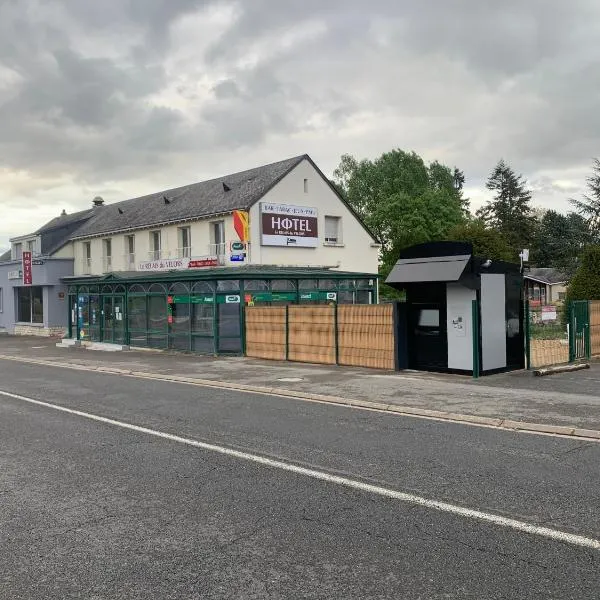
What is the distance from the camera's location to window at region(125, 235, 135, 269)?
3844cm

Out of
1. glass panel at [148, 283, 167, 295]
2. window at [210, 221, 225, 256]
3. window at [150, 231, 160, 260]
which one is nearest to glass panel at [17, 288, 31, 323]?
window at [150, 231, 160, 260]

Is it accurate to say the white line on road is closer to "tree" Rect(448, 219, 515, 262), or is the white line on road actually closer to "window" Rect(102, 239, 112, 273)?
"window" Rect(102, 239, 112, 273)

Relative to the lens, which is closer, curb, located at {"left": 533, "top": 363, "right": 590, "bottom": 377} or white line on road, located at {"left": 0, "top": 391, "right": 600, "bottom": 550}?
white line on road, located at {"left": 0, "top": 391, "right": 600, "bottom": 550}

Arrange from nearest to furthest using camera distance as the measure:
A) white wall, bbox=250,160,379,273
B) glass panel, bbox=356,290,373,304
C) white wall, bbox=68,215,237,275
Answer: glass panel, bbox=356,290,373,304
white wall, bbox=250,160,379,273
white wall, bbox=68,215,237,275

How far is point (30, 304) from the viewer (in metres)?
43.2

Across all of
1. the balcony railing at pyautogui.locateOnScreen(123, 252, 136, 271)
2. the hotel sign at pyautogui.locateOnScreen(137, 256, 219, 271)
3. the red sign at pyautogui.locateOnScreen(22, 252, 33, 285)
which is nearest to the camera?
the hotel sign at pyautogui.locateOnScreen(137, 256, 219, 271)

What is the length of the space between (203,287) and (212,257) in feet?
31.6

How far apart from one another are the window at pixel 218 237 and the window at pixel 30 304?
49.7ft

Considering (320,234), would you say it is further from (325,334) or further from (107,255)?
(325,334)

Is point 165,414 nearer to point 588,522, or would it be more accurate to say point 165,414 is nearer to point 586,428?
point 586,428

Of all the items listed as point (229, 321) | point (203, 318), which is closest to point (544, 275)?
point (203, 318)

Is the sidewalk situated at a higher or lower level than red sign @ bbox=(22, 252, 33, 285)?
lower

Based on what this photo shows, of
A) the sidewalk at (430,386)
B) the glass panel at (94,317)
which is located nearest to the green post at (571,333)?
the sidewalk at (430,386)

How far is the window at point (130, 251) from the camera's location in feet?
126
